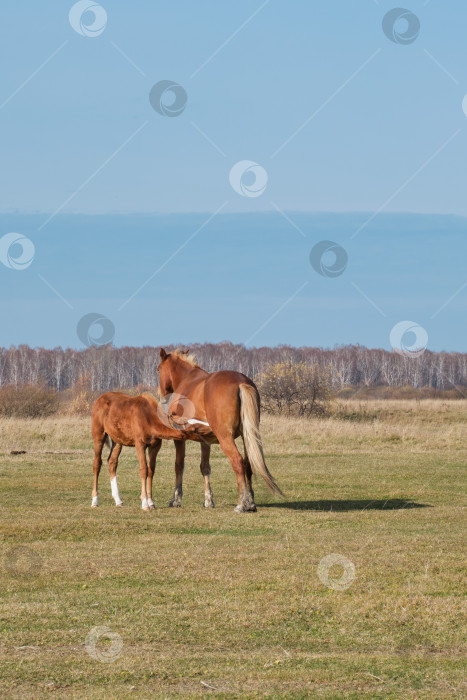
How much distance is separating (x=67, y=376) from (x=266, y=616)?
339ft

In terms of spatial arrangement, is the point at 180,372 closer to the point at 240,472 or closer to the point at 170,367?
the point at 170,367

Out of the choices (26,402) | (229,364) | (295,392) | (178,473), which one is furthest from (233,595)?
(229,364)

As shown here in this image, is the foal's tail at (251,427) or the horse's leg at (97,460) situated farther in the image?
the horse's leg at (97,460)

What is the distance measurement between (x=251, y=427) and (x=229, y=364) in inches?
4031

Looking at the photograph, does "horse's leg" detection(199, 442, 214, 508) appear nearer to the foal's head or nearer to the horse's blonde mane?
the foal's head

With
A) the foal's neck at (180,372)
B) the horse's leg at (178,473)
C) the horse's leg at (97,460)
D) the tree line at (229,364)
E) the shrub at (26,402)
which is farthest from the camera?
the tree line at (229,364)

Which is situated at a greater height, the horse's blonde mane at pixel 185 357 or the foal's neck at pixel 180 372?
the horse's blonde mane at pixel 185 357

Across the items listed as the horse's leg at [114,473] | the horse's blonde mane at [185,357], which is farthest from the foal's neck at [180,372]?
the horse's leg at [114,473]

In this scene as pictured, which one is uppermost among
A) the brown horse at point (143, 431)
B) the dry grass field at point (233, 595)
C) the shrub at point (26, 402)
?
the shrub at point (26, 402)

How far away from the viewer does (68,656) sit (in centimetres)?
709

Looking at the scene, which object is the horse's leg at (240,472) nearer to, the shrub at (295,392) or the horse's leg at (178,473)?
the horse's leg at (178,473)

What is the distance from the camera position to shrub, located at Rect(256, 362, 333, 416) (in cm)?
4884

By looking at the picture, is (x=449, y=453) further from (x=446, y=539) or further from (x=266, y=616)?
(x=266, y=616)

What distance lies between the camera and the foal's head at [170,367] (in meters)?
16.6
